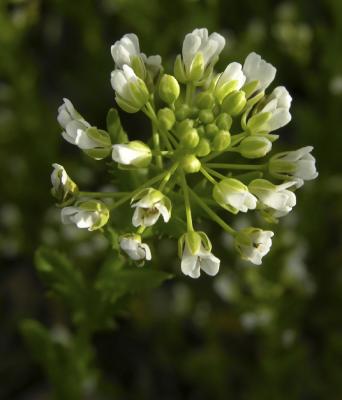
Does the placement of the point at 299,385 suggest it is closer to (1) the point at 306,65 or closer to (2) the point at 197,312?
(2) the point at 197,312

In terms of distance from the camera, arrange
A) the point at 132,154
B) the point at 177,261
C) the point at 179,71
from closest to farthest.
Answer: the point at 132,154
the point at 179,71
the point at 177,261

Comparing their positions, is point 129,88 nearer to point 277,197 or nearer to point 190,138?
point 190,138

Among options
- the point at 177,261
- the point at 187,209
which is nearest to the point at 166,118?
the point at 187,209

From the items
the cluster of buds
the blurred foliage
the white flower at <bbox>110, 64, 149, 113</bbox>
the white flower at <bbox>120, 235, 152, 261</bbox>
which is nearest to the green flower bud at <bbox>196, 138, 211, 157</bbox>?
the cluster of buds

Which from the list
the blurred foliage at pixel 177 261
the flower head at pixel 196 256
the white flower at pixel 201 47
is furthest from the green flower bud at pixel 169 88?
the blurred foliage at pixel 177 261

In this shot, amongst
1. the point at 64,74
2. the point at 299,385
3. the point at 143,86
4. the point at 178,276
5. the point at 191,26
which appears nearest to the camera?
the point at 143,86

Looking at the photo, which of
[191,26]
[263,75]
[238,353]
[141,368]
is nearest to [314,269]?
[238,353]

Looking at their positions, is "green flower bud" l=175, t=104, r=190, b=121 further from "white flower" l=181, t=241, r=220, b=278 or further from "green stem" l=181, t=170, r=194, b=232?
"white flower" l=181, t=241, r=220, b=278
